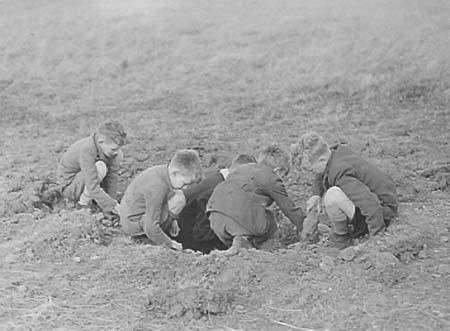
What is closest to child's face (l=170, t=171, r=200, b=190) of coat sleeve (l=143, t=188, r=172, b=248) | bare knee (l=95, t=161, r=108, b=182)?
coat sleeve (l=143, t=188, r=172, b=248)

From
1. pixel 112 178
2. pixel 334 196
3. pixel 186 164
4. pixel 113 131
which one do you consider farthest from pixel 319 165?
pixel 112 178

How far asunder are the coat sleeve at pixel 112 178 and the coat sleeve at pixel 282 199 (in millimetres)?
1566

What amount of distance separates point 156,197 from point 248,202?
651 mm

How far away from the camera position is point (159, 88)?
11.0 m

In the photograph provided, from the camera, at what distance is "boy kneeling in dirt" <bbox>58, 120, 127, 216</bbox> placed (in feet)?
19.9

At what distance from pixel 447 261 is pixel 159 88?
22.4 ft

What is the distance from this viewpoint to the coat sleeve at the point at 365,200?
5.16 metres

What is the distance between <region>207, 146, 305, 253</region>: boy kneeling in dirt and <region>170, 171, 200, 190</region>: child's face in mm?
234

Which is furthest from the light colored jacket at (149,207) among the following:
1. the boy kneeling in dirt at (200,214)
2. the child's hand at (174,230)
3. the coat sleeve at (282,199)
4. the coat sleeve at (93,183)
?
the coat sleeve at (282,199)

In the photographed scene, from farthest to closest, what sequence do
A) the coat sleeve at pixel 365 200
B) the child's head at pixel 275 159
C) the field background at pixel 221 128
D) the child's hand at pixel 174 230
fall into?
the child's hand at pixel 174 230 < the child's head at pixel 275 159 < the coat sleeve at pixel 365 200 < the field background at pixel 221 128

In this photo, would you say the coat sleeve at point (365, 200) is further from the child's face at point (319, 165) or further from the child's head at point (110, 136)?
the child's head at point (110, 136)

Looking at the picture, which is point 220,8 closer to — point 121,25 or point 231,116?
point 121,25

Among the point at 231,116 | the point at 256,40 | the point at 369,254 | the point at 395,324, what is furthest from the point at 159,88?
the point at 395,324

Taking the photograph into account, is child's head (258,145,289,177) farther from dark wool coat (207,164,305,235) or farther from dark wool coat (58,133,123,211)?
dark wool coat (58,133,123,211)
